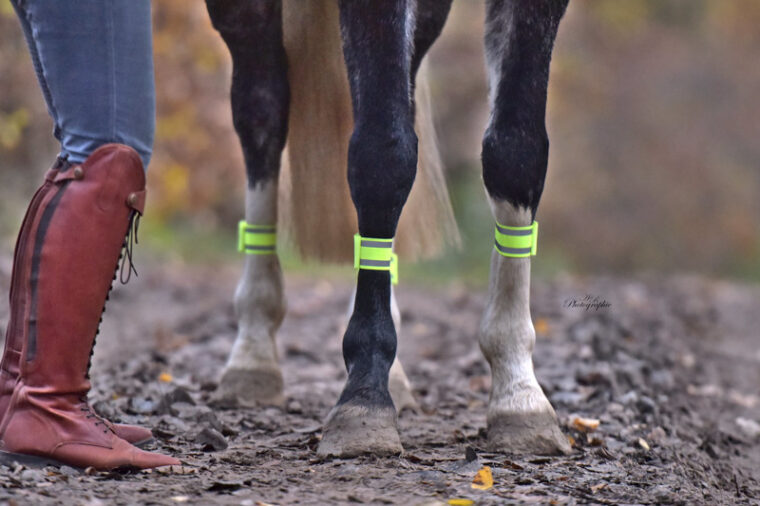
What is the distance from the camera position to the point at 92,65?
2.40 metres

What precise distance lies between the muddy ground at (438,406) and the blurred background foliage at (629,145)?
451cm

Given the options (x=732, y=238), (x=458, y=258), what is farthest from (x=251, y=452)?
(x=732, y=238)

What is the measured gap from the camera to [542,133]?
2.90 meters

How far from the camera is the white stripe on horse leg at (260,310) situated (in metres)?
3.62

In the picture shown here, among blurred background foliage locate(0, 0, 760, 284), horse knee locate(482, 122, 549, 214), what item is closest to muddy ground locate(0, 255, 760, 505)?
horse knee locate(482, 122, 549, 214)

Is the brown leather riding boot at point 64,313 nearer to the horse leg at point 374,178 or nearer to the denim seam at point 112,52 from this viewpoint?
the denim seam at point 112,52

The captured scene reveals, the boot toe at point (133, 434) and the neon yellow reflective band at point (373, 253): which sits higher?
the neon yellow reflective band at point (373, 253)

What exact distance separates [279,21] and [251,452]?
159 cm

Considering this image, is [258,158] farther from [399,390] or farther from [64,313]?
[64,313]

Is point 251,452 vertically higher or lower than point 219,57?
lower

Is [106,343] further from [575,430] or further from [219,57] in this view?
[219,57]

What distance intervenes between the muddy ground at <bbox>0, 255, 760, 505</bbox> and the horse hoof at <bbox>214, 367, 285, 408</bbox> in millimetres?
70

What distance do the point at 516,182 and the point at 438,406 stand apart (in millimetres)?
1212

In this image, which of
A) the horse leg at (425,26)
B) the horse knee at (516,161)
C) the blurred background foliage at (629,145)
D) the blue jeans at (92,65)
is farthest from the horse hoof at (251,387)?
the blurred background foliage at (629,145)
